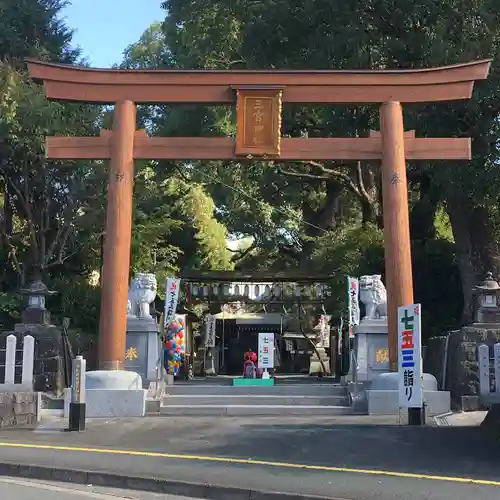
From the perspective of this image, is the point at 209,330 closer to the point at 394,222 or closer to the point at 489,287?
the point at 489,287

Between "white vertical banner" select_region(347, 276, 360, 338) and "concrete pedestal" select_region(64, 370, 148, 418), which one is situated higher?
"white vertical banner" select_region(347, 276, 360, 338)

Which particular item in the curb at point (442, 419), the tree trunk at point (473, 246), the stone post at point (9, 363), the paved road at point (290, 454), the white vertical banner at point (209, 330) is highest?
the tree trunk at point (473, 246)

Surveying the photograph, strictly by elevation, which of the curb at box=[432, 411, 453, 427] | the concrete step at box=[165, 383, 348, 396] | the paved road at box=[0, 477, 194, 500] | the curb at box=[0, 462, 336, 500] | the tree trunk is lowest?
the paved road at box=[0, 477, 194, 500]

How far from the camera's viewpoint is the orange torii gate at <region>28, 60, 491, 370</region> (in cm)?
1480

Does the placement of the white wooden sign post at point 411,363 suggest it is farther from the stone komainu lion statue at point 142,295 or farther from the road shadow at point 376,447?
the stone komainu lion statue at point 142,295

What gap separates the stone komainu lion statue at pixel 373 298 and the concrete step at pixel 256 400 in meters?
2.26

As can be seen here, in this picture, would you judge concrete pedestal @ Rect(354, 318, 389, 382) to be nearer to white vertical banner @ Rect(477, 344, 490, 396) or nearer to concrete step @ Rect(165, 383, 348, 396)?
concrete step @ Rect(165, 383, 348, 396)

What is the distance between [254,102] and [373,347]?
597 cm

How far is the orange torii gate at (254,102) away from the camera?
48.6 ft

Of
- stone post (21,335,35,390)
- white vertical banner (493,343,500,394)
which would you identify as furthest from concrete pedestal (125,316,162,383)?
white vertical banner (493,343,500,394)

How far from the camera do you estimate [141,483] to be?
7.45 m

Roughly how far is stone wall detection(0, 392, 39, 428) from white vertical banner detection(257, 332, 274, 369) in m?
7.70

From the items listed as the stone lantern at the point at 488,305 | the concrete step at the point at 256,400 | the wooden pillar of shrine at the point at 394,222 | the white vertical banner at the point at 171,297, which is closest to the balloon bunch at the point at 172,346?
the white vertical banner at the point at 171,297

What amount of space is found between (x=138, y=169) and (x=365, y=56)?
35.3ft
